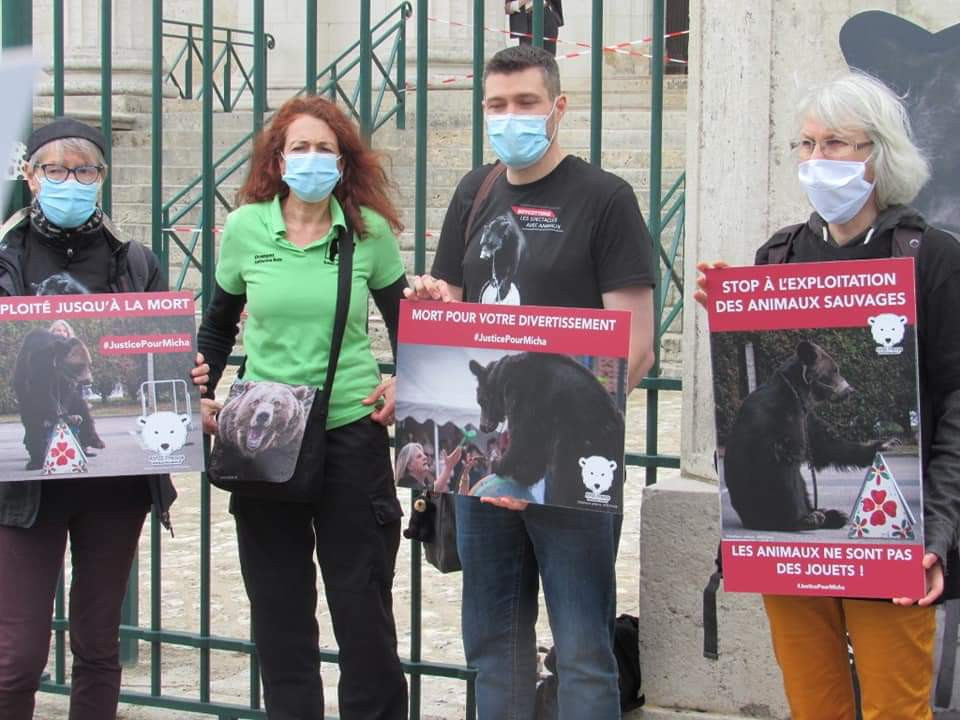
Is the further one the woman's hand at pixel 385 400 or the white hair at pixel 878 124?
the woman's hand at pixel 385 400

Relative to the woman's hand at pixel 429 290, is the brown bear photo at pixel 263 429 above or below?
below

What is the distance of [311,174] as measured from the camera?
3.95 meters

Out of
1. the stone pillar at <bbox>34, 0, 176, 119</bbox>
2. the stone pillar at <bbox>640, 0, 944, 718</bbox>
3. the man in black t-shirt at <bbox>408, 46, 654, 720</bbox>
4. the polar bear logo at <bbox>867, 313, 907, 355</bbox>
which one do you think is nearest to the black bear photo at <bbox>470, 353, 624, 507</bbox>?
the man in black t-shirt at <bbox>408, 46, 654, 720</bbox>

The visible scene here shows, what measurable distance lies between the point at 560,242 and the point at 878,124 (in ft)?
2.65

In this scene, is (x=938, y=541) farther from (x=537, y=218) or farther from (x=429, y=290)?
(x=429, y=290)

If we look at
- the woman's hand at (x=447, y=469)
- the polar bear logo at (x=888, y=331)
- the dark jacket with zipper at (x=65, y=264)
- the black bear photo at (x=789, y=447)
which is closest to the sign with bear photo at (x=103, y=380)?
the dark jacket with zipper at (x=65, y=264)

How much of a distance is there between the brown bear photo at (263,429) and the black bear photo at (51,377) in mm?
354

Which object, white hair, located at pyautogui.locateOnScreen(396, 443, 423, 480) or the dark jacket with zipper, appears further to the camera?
the dark jacket with zipper

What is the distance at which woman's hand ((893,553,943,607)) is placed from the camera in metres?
3.03

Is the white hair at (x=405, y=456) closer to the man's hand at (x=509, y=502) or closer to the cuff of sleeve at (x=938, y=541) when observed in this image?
the man's hand at (x=509, y=502)

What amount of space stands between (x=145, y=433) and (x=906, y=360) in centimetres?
195

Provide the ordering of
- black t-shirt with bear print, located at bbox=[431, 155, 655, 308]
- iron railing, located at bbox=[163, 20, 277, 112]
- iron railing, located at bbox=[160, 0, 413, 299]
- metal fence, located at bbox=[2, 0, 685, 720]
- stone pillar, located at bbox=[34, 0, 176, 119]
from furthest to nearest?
iron railing, located at bbox=[163, 20, 277, 112], stone pillar, located at bbox=[34, 0, 176, 119], iron railing, located at bbox=[160, 0, 413, 299], metal fence, located at bbox=[2, 0, 685, 720], black t-shirt with bear print, located at bbox=[431, 155, 655, 308]

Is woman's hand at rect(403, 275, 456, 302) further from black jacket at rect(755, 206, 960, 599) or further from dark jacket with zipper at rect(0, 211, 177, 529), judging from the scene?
black jacket at rect(755, 206, 960, 599)

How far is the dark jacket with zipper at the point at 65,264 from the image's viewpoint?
3910mm
